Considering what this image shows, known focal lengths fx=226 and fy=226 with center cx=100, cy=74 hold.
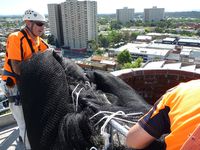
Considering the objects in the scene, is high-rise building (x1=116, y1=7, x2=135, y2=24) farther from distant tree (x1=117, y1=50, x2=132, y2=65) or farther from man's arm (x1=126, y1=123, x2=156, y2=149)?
man's arm (x1=126, y1=123, x2=156, y2=149)

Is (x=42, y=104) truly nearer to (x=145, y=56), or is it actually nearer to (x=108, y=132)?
(x=108, y=132)

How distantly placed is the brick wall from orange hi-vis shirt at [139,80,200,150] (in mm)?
2099

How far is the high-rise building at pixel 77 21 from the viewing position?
1378 inches

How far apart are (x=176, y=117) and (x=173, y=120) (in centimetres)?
2

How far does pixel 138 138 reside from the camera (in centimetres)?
107

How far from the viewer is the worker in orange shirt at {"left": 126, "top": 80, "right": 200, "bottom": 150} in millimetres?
879

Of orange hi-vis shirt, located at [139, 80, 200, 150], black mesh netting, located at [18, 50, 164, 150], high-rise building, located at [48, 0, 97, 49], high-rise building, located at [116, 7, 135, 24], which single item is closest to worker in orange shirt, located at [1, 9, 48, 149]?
black mesh netting, located at [18, 50, 164, 150]

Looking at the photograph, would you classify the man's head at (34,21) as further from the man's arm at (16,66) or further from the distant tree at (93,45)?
the distant tree at (93,45)

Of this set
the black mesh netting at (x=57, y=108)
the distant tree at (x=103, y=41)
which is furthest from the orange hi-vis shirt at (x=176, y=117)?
the distant tree at (x=103, y=41)

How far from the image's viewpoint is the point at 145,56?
2752 cm

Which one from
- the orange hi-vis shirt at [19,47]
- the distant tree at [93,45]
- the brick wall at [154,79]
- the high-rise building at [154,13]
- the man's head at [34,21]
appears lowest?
the distant tree at [93,45]

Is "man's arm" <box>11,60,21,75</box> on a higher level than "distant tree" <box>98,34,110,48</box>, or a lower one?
higher

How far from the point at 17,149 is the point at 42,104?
4.27 feet

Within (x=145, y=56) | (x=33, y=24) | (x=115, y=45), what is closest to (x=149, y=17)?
(x=115, y=45)
